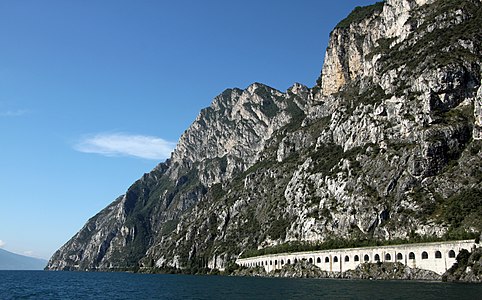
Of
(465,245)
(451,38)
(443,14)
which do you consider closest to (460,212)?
(465,245)

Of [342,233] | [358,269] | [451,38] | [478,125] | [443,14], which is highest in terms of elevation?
[443,14]

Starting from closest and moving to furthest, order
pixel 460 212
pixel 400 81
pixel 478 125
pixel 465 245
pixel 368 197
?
pixel 465 245 → pixel 460 212 → pixel 478 125 → pixel 368 197 → pixel 400 81

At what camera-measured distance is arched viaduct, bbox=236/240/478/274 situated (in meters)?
111

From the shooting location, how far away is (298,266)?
15738cm

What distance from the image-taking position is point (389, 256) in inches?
5005

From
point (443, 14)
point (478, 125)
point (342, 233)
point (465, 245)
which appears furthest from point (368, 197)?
point (443, 14)

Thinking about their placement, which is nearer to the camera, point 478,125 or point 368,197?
point 478,125

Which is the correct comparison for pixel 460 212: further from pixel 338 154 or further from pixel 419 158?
pixel 338 154

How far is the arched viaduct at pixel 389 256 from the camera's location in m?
111

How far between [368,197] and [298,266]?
1219 inches

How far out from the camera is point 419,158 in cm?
14550

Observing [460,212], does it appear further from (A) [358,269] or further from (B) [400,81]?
(B) [400,81]

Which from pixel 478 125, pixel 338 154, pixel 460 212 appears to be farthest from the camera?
pixel 338 154

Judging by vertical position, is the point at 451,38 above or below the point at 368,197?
above
